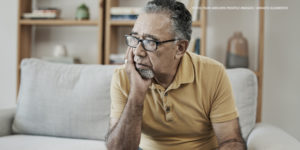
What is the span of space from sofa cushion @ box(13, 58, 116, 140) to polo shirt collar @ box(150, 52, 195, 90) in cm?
44

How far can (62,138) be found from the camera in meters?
1.58

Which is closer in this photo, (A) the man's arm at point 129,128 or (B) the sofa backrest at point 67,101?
(A) the man's arm at point 129,128

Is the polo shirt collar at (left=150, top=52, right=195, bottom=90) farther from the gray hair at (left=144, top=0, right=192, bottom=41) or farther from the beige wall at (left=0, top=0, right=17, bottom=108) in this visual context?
the beige wall at (left=0, top=0, right=17, bottom=108)

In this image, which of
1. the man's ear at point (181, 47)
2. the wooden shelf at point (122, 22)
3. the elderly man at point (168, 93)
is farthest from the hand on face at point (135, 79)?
the wooden shelf at point (122, 22)

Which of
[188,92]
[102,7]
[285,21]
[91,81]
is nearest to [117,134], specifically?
[188,92]

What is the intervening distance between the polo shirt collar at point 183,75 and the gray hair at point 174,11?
0.43 feet

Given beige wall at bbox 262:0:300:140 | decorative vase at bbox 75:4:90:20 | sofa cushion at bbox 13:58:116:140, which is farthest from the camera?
decorative vase at bbox 75:4:90:20

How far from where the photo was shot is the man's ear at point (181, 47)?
1.22 metres

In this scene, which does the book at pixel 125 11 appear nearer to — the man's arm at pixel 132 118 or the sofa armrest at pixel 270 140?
the man's arm at pixel 132 118

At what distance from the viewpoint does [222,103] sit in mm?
1206


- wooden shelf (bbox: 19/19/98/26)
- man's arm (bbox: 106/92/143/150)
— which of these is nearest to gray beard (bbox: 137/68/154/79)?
man's arm (bbox: 106/92/143/150)

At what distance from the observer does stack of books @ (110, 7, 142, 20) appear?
2.13 m

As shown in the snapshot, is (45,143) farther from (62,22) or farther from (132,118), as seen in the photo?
(62,22)

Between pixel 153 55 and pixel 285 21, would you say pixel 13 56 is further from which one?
pixel 285 21
